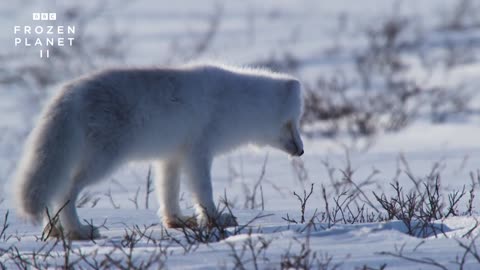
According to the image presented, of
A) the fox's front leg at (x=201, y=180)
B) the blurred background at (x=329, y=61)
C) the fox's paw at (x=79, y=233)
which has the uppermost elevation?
the blurred background at (x=329, y=61)

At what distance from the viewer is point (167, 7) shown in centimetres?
2667

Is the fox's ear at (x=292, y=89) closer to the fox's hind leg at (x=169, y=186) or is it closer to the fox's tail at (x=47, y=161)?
the fox's hind leg at (x=169, y=186)

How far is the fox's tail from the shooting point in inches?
171

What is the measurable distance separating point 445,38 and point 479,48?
43.6 inches

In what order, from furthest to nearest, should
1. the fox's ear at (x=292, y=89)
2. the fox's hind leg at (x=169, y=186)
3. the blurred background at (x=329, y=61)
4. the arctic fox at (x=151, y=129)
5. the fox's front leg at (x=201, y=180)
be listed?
the blurred background at (x=329, y=61), the fox's ear at (x=292, y=89), the fox's hind leg at (x=169, y=186), the fox's front leg at (x=201, y=180), the arctic fox at (x=151, y=129)

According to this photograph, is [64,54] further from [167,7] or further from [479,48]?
[167,7]

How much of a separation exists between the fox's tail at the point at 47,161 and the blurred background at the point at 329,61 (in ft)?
9.04

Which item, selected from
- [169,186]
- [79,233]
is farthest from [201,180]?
[79,233]

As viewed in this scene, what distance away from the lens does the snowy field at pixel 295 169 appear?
3453 millimetres

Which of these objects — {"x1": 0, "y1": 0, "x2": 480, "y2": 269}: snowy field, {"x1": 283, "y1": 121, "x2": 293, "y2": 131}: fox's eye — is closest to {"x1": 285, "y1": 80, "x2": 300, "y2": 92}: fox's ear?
{"x1": 283, "y1": 121, "x2": 293, "y2": 131}: fox's eye

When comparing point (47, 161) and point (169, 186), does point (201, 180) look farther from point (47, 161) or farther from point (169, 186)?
point (47, 161)

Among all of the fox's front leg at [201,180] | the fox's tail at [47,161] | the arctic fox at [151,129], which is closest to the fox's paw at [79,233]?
the arctic fox at [151,129]

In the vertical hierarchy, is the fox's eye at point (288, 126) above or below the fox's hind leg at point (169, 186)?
above

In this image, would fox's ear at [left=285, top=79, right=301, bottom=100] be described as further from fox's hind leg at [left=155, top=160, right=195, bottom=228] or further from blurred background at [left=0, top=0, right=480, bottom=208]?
blurred background at [left=0, top=0, right=480, bottom=208]
